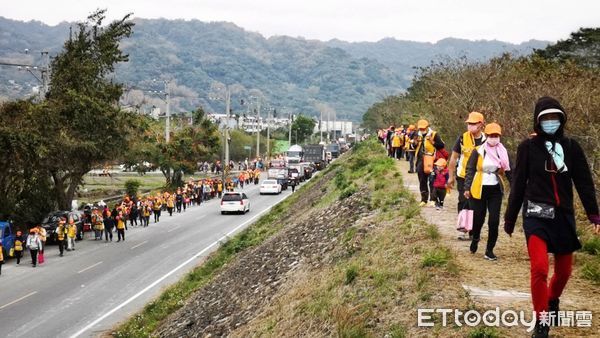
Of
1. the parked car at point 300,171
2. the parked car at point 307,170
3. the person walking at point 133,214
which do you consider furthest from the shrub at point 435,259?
the parked car at point 307,170

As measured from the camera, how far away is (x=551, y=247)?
6.32 metres

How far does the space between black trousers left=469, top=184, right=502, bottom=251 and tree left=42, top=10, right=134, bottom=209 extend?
1157 inches

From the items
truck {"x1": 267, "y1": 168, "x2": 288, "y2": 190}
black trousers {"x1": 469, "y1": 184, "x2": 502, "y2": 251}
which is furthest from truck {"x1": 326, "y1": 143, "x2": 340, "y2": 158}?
black trousers {"x1": 469, "y1": 184, "x2": 502, "y2": 251}

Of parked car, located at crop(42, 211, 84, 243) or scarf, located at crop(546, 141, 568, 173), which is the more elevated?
scarf, located at crop(546, 141, 568, 173)

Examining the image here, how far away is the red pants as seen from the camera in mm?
6211

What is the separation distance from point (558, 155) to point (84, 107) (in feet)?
114

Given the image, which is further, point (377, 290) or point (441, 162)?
point (441, 162)

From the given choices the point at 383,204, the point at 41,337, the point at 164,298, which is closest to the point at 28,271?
the point at 164,298

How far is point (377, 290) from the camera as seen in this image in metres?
9.05

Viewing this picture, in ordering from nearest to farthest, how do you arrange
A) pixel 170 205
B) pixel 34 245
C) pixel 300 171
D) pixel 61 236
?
pixel 34 245
pixel 61 236
pixel 170 205
pixel 300 171

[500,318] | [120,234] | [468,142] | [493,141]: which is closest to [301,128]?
[120,234]

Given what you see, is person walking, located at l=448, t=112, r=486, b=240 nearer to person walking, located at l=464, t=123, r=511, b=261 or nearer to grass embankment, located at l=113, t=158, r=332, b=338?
person walking, located at l=464, t=123, r=511, b=261

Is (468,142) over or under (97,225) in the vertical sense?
over

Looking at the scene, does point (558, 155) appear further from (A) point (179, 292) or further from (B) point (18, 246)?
(B) point (18, 246)
